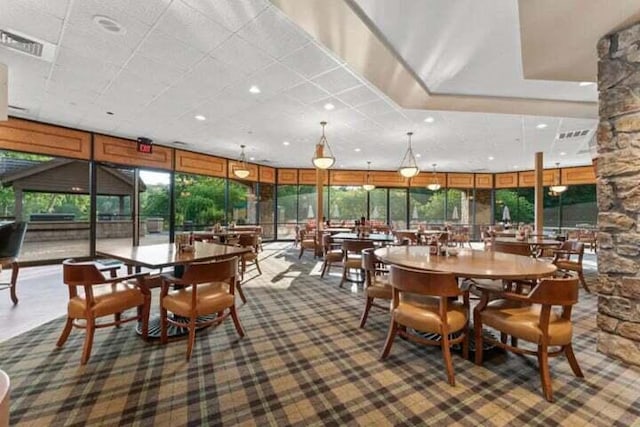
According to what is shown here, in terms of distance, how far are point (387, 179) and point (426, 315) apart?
1046cm

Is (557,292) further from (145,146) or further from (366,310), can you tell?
(145,146)

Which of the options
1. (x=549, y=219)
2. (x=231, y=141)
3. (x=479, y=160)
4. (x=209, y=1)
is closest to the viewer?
(x=209, y=1)

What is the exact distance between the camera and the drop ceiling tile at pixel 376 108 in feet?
16.1

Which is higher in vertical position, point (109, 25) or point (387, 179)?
point (109, 25)

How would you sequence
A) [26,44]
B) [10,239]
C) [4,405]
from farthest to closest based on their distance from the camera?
[10,239]
[26,44]
[4,405]

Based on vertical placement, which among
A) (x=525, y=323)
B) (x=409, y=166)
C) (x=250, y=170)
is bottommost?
(x=525, y=323)

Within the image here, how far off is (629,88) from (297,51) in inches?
123

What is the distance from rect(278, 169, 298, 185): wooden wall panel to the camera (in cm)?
1165

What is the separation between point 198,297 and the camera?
8.73 feet

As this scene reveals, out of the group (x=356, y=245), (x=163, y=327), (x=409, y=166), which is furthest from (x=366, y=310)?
(x=409, y=166)

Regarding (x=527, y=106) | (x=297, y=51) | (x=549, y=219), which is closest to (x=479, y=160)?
(x=549, y=219)

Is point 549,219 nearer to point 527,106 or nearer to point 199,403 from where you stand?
point 527,106

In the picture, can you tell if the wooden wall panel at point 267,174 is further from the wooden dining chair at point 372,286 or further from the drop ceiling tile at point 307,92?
the wooden dining chair at point 372,286

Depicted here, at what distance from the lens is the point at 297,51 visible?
335 cm
